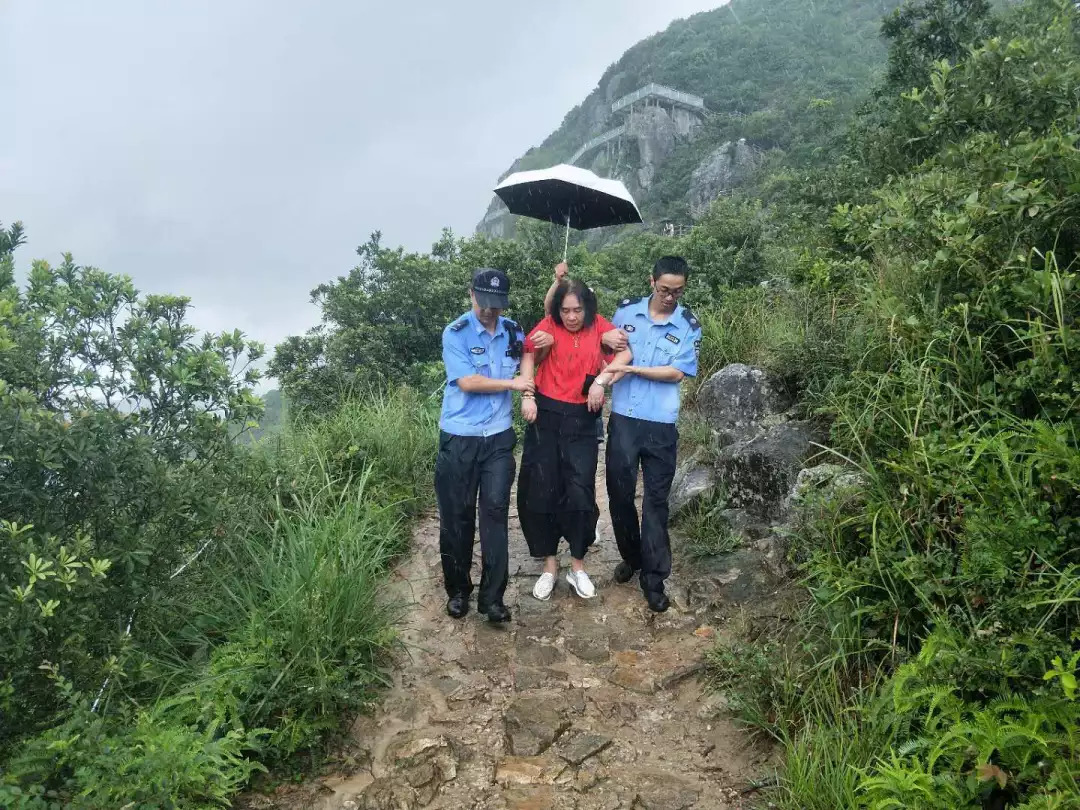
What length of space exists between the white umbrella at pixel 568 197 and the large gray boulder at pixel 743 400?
1567 millimetres

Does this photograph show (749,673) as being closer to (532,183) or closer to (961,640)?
(961,640)

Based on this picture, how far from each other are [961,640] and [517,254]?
28.8ft

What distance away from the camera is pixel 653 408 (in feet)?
13.1

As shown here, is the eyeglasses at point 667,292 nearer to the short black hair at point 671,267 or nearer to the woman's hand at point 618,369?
the short black hair at point 671,267

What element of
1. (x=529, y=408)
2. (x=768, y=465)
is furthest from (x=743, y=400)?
(x=529, y=408)

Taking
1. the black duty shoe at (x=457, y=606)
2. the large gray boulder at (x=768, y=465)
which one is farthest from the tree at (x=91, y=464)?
the large gray boulder at (x=768, y=465)

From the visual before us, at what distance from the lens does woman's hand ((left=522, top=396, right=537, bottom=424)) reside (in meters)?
3.79

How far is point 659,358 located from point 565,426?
665 mm

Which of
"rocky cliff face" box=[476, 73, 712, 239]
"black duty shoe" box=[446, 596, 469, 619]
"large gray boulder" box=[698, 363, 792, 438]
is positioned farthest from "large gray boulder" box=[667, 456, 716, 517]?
"rocky cliff face" box=[476, 73, 712, 239]

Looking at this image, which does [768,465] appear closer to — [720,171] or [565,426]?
[565,426]

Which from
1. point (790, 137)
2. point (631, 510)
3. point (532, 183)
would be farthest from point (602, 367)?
point (790, 137)

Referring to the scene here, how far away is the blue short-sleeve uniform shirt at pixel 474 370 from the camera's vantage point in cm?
383

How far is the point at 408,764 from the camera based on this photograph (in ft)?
9.41

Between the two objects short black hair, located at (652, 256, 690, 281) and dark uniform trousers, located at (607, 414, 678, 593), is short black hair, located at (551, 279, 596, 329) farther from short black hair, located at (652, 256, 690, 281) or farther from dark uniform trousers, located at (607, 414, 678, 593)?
dark uniform trousers, located at (607, 414, 678, 593)
